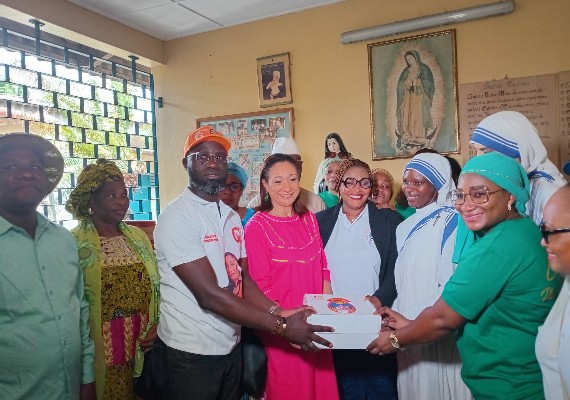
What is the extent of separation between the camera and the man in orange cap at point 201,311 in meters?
1.84

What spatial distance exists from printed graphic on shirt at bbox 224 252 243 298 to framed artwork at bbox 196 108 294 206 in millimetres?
2989

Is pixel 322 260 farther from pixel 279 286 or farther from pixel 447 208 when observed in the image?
pixel 447 208

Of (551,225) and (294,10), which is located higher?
(294,10)

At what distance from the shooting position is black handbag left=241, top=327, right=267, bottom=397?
209 centimetres

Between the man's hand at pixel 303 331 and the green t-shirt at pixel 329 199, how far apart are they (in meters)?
1.95

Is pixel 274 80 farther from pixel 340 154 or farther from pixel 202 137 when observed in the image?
pixel 202 137

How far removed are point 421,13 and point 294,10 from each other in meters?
1.35

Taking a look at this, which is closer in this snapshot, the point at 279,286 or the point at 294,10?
the point at 279,286

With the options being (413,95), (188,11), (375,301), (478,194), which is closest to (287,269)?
(375,301)

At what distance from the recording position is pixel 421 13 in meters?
4.30

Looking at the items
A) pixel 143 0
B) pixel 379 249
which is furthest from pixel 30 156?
pixel 143 0

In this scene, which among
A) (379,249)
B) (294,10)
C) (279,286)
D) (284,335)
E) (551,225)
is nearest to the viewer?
(551,225)

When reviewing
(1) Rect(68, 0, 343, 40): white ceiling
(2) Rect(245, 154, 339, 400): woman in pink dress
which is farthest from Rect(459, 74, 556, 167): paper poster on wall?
(2) Rect(245, 154, 339, 400): woman in pink dress

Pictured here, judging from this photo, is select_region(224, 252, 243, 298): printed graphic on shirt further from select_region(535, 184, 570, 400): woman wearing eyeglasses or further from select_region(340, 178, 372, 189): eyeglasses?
select_region(535, 184, 570, 400): woman wearing eyeglasses
